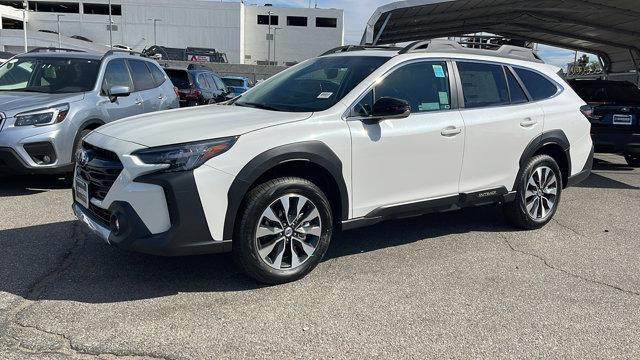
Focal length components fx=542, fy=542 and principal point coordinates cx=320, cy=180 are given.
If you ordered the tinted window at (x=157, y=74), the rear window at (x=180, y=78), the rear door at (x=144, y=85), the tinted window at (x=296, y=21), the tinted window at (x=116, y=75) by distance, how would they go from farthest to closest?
the tinted window at (x=296, y=21)
the rear window at (x=180, y=78)
the tinted window at (x=157, y=74)
the rear door at (x=144, y=85)
the tinted window at (x=116, y=75)

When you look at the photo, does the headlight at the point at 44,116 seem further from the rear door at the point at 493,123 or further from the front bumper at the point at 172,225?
the rear door at the point at 493,123

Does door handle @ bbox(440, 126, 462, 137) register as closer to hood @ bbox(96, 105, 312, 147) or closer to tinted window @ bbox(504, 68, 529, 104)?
tinted window @ bbox(504, 68, 529, 104)

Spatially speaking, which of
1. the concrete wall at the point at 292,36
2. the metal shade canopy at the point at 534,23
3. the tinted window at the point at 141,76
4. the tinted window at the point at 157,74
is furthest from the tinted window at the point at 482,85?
the concrete wall at the point at 292,36

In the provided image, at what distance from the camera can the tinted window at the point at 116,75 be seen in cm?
763

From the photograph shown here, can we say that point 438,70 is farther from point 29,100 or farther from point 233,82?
point 233,82

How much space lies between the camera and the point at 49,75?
24.9ft

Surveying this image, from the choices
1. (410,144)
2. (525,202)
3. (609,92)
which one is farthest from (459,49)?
(609,92)

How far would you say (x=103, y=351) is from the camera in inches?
122

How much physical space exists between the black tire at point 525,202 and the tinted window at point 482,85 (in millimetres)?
745

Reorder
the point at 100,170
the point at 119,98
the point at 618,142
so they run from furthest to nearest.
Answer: the point at 618,142, the point at 119,98, the point at 100,170

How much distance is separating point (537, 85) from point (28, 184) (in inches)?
253

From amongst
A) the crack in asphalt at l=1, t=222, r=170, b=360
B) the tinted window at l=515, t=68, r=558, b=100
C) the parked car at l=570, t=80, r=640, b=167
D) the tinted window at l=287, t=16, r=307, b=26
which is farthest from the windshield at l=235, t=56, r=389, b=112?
the tinted window at l=287, t=16, r=307, b=26

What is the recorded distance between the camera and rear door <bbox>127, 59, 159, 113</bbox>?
8398 millimetres

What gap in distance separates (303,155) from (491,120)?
2.14 metres
